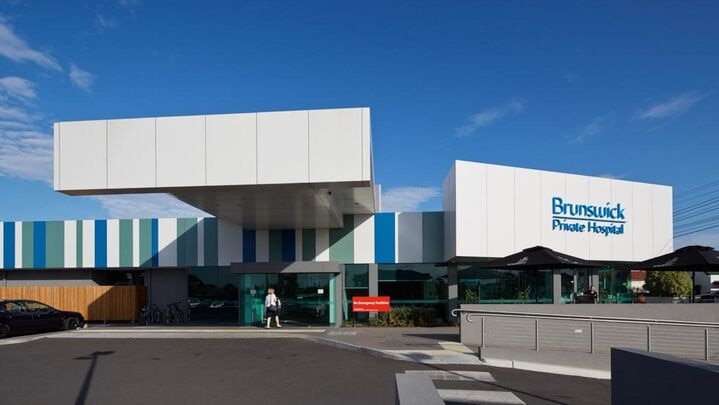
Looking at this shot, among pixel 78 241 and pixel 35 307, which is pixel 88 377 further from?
pixel 78 241

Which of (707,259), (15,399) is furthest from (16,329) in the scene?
(707,259)

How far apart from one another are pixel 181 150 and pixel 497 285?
46.4 ft

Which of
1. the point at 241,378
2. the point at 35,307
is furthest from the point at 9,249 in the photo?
the point at 241,378

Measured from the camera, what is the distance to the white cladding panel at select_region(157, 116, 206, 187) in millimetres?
14203

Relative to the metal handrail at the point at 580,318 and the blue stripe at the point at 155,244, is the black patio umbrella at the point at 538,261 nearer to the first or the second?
the metal handrail at the point at 580,318

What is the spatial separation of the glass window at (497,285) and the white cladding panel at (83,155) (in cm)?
1406

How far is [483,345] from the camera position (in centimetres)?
1395

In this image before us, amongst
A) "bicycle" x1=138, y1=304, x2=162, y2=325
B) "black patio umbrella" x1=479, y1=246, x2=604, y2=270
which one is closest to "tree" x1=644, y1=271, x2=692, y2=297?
"black patio umbrella" x1=479, y1=246, x2=604, y2=270

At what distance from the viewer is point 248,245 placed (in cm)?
2461

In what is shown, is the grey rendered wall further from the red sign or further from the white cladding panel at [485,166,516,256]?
the white cladding panel at [485,166,516,256]

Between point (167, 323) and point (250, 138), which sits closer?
point (250, 138)

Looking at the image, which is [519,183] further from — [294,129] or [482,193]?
[294,129]

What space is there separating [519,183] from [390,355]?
10.5 m

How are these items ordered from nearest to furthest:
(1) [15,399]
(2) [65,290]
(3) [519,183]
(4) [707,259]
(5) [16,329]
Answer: (1) [15,399], (4) [707,259], (5) [16,329], (3) [519,183], (2) [65,290]
